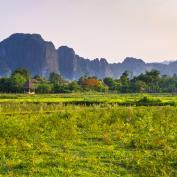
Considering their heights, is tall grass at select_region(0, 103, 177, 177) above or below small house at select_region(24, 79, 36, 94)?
below

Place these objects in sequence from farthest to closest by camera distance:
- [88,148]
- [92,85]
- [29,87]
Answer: [92,85]
[29,87]
[88,148]

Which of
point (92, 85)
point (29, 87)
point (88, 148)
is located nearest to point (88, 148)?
point (88, 148)

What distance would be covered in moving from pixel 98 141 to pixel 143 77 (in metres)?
101

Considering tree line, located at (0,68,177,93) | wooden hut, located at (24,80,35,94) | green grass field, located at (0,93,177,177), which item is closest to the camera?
green grass field, located at (0,93,177,177)

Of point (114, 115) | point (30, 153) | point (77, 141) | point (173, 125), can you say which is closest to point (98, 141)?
point (77, 141)

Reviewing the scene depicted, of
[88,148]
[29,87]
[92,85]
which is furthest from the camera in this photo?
[92,85]

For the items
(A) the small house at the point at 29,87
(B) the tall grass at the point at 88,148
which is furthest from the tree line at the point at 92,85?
(B) the tall grass at the point at 88,148

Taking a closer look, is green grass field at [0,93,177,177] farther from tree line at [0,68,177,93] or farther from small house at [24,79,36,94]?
small house at [24,79,36,94]

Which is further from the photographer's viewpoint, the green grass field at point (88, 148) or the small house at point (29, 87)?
the small house at point (29, 87)

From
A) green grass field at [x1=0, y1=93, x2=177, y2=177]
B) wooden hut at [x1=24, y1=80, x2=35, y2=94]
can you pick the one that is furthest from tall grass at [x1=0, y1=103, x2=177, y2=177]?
wooden hut at [x1=24, y1=80, x2=35, y2=94]

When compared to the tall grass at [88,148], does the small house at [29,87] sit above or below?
above

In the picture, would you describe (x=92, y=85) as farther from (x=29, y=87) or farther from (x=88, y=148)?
(x=88, y=148)

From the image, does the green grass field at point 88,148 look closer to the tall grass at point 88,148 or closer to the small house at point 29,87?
the tall grass at point 88,148

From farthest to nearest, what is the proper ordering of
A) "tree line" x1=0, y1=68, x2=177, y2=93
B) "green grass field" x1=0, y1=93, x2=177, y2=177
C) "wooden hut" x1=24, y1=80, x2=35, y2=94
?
"wooden hut" x1=24, y1=80, x2=35, y2=94 < "tree line" x1=0, y1=68, x2=177, y2=93 < "green grass field" x1=0, y1=93, x2=177, y2=177
